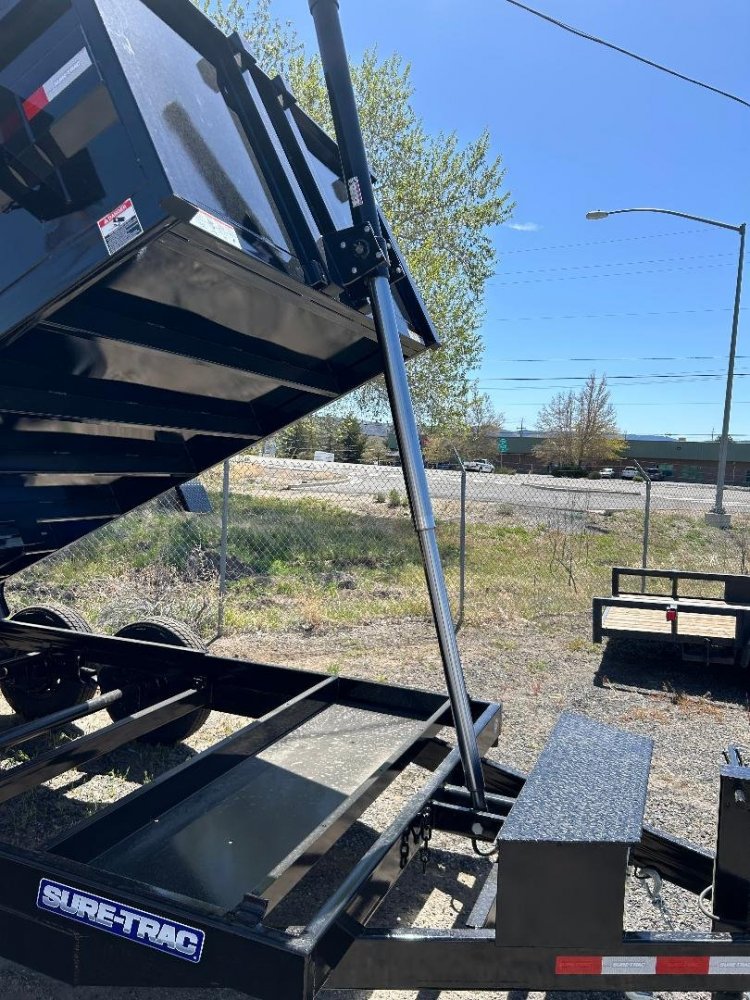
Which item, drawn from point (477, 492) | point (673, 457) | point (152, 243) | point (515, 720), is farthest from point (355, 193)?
point (673, 457)

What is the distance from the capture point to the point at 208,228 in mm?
1882

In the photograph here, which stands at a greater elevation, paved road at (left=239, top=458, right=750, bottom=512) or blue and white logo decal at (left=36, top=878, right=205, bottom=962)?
paved road at (left=239, top=458, right=750, bottom=512)

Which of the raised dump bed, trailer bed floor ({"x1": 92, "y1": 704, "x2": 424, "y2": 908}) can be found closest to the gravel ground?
trailer bed floor ({"x1": 92, "y1": 704, "x2": 424, "y2": 908})

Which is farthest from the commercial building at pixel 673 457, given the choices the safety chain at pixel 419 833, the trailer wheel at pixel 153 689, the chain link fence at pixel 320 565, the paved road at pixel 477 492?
the safety chain at pixel 419 833

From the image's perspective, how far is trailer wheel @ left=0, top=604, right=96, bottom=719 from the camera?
456cm

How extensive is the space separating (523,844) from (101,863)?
5.50ft

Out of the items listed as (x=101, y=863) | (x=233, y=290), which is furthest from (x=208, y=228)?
(x=101, y=863)

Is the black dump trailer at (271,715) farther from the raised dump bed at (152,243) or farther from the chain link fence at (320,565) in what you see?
the chain link fence at (320,565)

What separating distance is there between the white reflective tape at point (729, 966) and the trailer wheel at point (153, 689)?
9.35 ft

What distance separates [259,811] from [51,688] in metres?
2.40

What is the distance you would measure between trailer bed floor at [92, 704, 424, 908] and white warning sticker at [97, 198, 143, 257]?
1.83 metres

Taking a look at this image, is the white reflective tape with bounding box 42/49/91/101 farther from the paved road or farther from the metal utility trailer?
the paved road

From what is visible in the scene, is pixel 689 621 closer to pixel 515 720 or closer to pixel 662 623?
pixel 662 623

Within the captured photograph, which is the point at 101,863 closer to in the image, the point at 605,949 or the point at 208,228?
the point at 605,949
